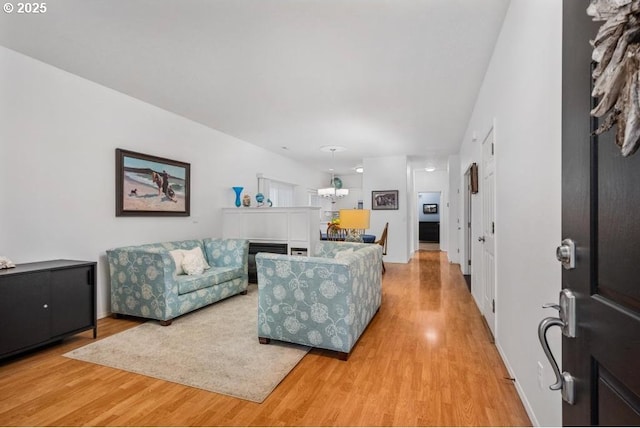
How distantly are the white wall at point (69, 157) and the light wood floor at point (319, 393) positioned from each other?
3.50 feet

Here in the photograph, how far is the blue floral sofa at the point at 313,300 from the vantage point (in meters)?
2.48

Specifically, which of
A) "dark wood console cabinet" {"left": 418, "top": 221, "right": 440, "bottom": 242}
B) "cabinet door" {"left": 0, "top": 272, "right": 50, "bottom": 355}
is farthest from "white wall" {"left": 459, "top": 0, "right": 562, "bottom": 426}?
"dark wood console cabinet" {"left": 418, "top": 221, "right": 440, "bottom": 242}

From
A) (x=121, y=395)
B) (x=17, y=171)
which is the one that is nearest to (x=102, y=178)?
(x=17, y=171)

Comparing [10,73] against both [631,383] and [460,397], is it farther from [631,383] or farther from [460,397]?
[460,397]

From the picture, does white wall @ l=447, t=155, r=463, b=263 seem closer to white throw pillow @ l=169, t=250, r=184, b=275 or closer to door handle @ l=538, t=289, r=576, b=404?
white throw pillow @ l=169, t=250, r=184, b=275

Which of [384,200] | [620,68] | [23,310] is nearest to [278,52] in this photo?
[620,68]

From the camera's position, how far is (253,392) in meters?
2.04

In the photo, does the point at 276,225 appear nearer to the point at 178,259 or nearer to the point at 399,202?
the point at 178,259

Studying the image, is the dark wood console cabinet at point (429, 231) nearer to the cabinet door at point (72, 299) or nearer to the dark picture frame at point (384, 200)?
the dark picture frame at point (384, 200)

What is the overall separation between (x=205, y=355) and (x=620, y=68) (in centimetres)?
289

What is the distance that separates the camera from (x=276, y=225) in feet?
17.1

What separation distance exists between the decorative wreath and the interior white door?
245cm

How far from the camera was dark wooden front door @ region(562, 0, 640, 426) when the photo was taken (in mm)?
579

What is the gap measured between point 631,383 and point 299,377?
2.02m
